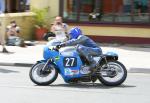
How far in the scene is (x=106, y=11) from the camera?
72.9 feet

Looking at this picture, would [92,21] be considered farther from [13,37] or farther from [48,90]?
[48,90]

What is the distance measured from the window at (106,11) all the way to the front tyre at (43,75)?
410 inches

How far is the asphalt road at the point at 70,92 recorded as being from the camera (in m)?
10.0

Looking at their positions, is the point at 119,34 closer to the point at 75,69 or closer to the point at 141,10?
the point at 141,10

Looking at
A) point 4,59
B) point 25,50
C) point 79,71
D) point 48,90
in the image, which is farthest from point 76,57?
point 25,50

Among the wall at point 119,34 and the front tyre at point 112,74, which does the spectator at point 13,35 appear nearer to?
the wall at point 119,34

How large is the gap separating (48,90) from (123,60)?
6397 mm

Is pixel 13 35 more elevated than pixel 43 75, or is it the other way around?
pixel 43 75

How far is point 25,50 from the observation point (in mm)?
19500

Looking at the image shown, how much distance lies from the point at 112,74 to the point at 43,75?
1544 mm

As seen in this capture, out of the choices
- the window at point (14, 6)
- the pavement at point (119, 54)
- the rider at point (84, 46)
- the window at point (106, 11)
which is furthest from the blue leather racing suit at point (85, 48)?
the window at point (14, 6)

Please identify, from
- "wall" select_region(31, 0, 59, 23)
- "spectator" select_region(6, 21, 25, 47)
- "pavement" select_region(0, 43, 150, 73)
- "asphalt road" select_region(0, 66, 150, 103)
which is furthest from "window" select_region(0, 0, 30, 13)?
"asphalt road" select_region(0, 66, 150, 103)

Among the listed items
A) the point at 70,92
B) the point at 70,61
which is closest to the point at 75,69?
the point at 70,61

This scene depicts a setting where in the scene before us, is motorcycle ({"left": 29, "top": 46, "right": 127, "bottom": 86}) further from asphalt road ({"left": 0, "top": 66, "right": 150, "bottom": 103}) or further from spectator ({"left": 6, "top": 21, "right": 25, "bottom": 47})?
spectator ({"left": 6, "top": 21, "right": 25, "bottom": 47})
